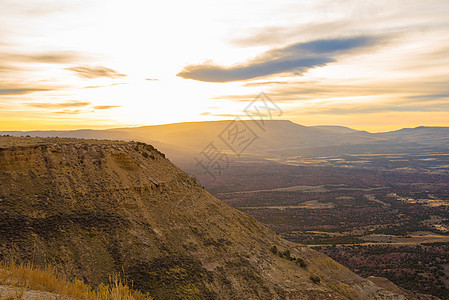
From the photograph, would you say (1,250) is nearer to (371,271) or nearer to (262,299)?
(262,299)

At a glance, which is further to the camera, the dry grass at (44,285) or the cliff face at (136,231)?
the cliff face at (136,231)

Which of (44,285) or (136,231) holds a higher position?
(44,285)

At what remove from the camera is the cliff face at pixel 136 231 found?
55.0 feet

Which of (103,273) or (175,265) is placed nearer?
(103,273)

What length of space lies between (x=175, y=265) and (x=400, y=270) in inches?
1343

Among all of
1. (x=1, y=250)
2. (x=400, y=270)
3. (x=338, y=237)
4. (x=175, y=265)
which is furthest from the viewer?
(x=338, y=237)

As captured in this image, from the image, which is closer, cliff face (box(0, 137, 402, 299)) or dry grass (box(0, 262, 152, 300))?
dry grass (box(0, 262, 152, 300))

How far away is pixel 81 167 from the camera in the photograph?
2206cm

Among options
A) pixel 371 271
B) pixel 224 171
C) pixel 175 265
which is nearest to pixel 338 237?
pixel 371 271

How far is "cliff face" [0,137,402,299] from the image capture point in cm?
1677

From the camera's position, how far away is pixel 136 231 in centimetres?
2039

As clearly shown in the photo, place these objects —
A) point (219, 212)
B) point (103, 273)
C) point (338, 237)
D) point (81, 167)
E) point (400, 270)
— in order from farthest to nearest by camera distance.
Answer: point (338, 237) < point (400, 270) < point (219, 212) < point (81, 167) < point (103, 273)

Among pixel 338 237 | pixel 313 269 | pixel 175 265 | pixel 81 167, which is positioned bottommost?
pixel 338 237

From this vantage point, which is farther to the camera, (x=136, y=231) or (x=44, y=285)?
(x=136, y=231)
